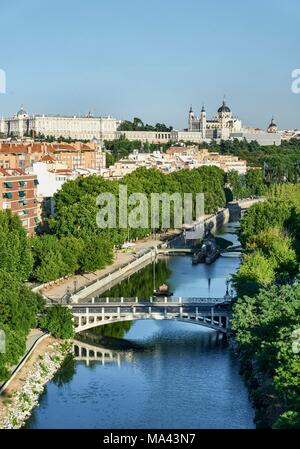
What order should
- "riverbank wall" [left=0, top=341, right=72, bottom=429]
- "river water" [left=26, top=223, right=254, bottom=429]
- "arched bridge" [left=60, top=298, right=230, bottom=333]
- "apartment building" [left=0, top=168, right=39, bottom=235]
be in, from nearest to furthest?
"riverbank wall" [left=0, top=341, right=72, bottom=429] < "river water" [left=26, top=223, right=254, bottom=429] < "arched bridge" [left=60, top=298, right=230, bottom=333] < "apartment building" [left=0, top=168, right=39, bottom=235]

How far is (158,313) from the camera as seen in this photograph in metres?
13.8

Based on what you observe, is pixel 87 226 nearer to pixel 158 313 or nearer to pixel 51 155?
pixel 158 313

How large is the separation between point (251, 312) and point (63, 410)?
248 centimetres

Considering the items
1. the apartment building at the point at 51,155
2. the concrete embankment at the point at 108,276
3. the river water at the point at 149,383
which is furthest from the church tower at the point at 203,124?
the river water at the point at 149,383

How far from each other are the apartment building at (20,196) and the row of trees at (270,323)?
16.7ft

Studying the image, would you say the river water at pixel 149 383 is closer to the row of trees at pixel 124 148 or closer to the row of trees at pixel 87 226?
the row of trees at pixel 87 226

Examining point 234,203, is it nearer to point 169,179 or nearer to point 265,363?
point 169,179

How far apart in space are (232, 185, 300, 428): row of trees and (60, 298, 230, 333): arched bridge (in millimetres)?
448

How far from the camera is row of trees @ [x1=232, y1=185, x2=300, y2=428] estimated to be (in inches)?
356

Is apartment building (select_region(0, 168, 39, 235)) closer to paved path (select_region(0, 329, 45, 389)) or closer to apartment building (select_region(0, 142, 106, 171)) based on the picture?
apartment building (select_region(0, 142, 106, 171))

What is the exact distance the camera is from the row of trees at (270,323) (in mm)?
9055

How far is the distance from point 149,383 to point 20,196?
10069 millimetres

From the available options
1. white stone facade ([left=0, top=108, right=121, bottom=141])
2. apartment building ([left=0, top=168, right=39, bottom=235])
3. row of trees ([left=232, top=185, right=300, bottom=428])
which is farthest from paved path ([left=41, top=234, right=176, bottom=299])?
white stone facade ([left=0, top=108, right=121, bottom=141])

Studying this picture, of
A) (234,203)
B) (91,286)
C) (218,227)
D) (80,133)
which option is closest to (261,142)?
(80,133)
